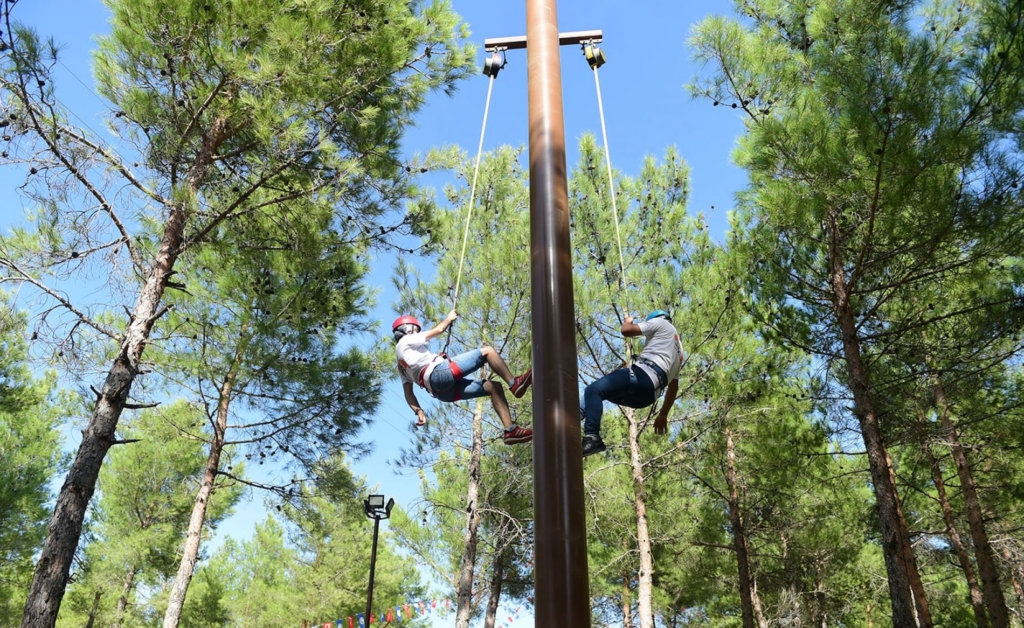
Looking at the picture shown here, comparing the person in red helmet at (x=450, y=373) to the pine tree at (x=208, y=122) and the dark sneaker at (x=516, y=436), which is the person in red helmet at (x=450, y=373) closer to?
the dark sneaker at (x=516, y=436)

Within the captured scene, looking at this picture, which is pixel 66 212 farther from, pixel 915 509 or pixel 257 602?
pixel 257 602

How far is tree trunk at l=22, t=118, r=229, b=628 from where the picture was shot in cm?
425

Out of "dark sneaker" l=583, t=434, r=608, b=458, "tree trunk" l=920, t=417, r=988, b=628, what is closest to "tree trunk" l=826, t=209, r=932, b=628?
"dark sneaker" l=583, t=434, r=608, b=458

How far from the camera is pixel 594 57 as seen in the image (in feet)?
8.07

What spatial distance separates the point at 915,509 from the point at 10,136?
49.9 ft

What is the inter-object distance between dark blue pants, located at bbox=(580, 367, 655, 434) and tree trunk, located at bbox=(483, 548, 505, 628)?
11056 mm

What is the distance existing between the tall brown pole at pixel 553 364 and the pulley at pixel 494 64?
0.24 meters

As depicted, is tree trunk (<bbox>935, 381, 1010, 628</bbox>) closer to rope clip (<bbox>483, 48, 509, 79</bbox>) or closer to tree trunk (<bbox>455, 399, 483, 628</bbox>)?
tree trunk (<bbox>455, 399, 483, 628</bbox>)

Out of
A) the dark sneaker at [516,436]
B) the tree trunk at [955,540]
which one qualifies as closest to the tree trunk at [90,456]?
the dark sneaker at [516,436]

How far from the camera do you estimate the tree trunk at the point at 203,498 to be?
7410mm

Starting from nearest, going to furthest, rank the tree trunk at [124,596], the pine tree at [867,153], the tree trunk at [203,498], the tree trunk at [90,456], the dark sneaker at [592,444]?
the dark sneaker at [592,444]
the tree trunk at [90,456]
the pine tree at [867,153]
the tree trunk at [203,498]
the tree trunk at [124,596]

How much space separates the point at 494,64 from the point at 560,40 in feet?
0.89

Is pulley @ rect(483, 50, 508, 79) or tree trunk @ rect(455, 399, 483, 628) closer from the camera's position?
pulley @ rect(483, 50, 508, 79)

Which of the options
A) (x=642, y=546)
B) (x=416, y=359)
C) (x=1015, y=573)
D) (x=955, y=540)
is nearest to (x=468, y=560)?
(x=642, y=546)
